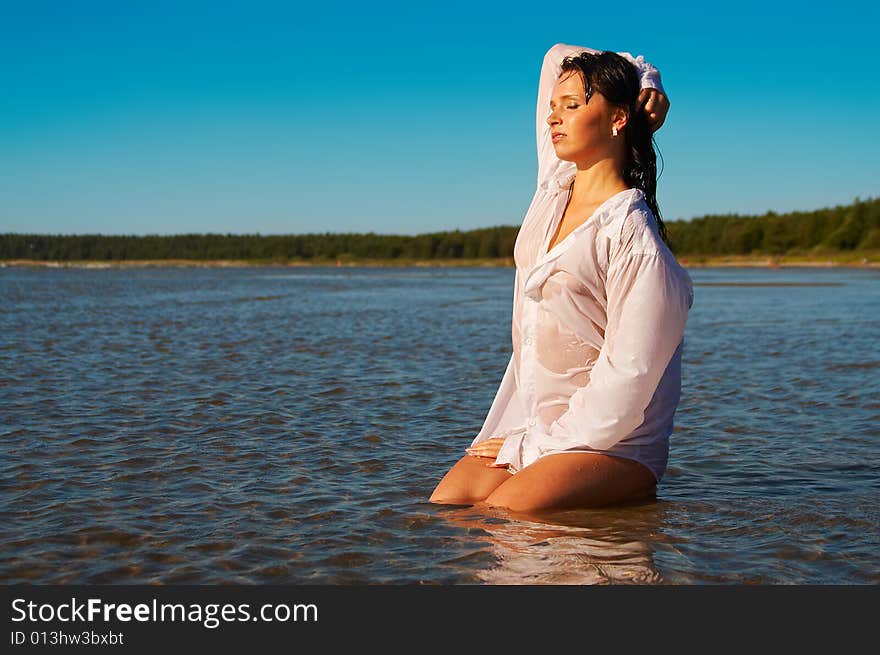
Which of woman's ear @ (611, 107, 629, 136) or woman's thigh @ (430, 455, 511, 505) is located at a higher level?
woman's ear @ (611, 107, 629, 136)

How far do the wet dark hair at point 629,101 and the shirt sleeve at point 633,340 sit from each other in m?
0.34

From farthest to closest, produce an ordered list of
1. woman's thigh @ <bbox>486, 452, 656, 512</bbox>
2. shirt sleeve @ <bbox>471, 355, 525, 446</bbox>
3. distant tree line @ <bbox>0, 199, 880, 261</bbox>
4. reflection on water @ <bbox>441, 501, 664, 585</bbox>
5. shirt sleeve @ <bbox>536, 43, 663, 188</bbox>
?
distant tree line @ <bbox>0, 199, 880, 261</bbox>
shirt sleeve @ <bbox>471, 355, 525, 446</bbox>
shirt sleeve @ <bbox>536, 43, 663, 188</bbox>
woman's thigh @ <bbox>486, 452, 656, 512</bbox>
reflection on water @ <bbox>441, 501, 664, 585</bbox>

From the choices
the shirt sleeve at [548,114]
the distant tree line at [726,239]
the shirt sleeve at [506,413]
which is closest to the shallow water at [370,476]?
Answer: the shirt sleeve at [506,413]

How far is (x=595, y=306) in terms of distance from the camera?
4.64m

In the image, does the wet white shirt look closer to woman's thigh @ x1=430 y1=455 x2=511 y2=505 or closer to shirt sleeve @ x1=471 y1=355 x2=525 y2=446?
shirt sleeve @ x1=471 y1=355 x2=525 y2=446

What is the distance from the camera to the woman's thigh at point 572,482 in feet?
15.4

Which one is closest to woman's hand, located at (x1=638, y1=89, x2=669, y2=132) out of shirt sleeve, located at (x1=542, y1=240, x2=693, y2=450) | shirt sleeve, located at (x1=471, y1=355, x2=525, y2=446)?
shirt sleeve, located at (x1=542, y1=240, x2=693, y2=450)

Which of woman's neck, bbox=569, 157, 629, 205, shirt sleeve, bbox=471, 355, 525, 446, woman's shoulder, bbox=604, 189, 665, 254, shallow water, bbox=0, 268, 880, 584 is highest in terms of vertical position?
woman's neck, bbox=569, 157, 629, 205

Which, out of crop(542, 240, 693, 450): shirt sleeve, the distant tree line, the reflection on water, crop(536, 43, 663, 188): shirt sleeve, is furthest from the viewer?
the distant tree line

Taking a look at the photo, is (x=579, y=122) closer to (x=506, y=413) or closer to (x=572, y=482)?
(x=506, y=413)

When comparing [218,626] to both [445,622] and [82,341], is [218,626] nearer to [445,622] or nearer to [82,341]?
[445,622]

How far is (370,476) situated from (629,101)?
315cm

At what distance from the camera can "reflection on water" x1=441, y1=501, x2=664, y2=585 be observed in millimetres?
4176

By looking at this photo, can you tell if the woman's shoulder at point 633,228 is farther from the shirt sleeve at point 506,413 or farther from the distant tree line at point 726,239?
the distant tree line at point 726,239
